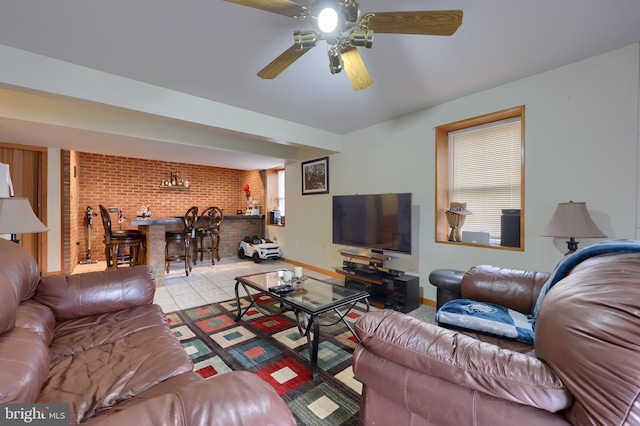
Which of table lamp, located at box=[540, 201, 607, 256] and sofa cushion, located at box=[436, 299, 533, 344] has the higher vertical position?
table lamp, located at box=[540, 201, 607, 256]

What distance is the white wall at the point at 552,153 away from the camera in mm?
1947

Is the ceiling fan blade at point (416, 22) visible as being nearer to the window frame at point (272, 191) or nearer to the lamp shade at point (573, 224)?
the lamp shade at point (573, 224)

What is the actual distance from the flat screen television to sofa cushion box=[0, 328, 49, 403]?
280 cm

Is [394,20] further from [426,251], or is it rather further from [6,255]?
[426,251]

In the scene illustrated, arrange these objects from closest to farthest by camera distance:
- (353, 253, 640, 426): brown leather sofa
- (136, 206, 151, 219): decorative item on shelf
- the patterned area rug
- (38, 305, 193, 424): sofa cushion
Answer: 1. (353, 253, 640, 426): brown leather sofa
2. (38, 305, 193, 424): sofa cushion
3. the patterned area rug
4. (136, 206, 151, 219): decorative item on shelf

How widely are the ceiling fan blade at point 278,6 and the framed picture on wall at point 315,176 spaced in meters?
3.08

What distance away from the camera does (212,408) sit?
0.57 m

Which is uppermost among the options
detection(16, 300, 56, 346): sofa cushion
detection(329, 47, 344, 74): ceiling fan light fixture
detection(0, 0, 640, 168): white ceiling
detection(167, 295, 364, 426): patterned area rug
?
detection(0, 0, 640, 168): white ceiling

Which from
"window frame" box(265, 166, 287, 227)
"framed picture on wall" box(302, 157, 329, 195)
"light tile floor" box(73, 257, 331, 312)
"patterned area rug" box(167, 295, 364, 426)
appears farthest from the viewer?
"window frame" box(265, 166, 287, 227)

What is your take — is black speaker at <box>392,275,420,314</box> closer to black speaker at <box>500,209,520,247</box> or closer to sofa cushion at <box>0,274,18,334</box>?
black speaker at <box>500,209,520,247</box>

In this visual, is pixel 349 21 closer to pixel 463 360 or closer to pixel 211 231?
pixel 463 360

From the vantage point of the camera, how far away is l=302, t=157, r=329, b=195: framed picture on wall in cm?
444

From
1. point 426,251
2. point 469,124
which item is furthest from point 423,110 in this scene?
point 426,251

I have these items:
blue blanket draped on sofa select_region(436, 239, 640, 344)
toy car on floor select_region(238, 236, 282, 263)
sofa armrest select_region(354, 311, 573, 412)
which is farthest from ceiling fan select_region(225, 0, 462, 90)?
toy car on floor select_region(238, 236, 282, 263)
